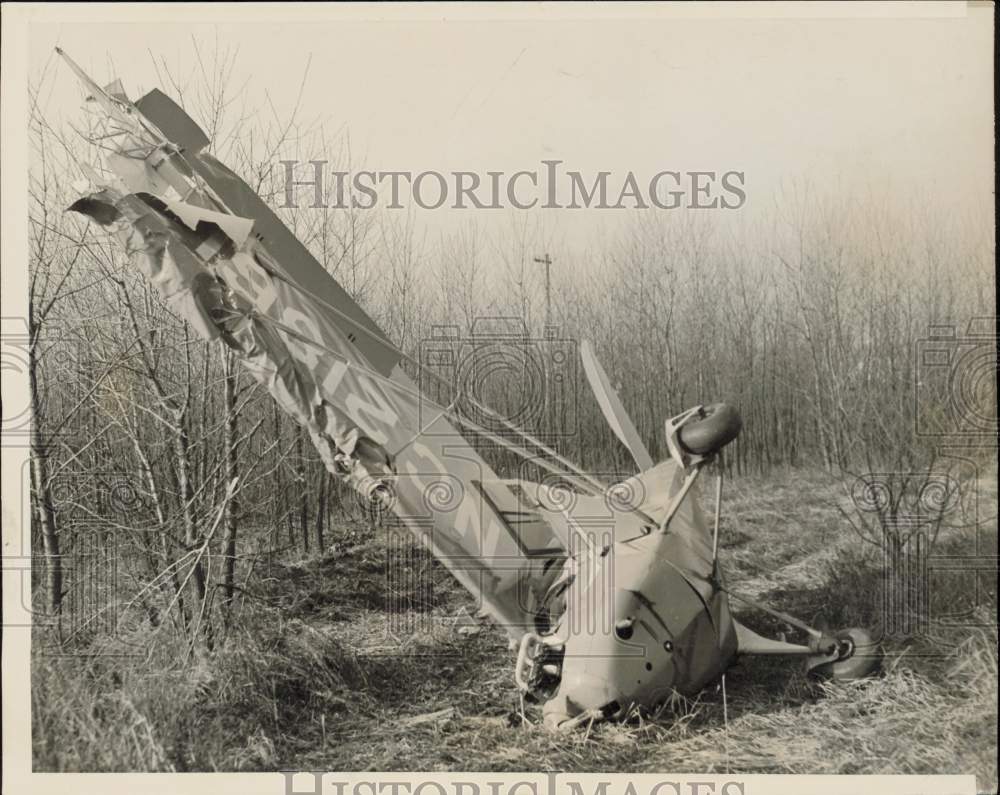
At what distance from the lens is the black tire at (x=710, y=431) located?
4.20 m

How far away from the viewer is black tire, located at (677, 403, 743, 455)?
4203 millimetres

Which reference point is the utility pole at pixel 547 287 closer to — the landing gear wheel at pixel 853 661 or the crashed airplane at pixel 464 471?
the crashed airplane at pixel 464 471

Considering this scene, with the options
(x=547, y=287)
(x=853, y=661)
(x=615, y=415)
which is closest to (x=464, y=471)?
(x=615, y=415)

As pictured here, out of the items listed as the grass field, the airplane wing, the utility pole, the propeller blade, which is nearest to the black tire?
the propeller blade

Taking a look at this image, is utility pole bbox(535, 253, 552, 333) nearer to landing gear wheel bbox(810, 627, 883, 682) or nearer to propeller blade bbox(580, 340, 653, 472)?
propeller blade bbox(580, 340, 653, 472)

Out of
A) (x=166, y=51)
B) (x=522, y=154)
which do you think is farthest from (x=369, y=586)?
(x=166, y=51)

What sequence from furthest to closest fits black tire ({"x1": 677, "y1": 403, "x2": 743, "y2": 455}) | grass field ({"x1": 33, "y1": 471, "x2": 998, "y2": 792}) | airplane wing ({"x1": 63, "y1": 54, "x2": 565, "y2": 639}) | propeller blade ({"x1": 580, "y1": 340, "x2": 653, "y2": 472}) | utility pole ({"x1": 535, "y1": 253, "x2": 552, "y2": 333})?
1. utility pole ({"x1": 535, "y1": 253, "x2": 552, "y2": 333})
2. propeller blade ({"x1": 580, "y1": 340, "x2": 653, "y2": 472})
3. grass field ({"x1": 33, "y1": 471, "x2": 998, "y2": 792})
4. airplane wing ({"x1": 63, "y1": 54, "x2": 565, "y2": 639})
5. black tire ({"x1": 677, "y1": 403, "x2": 743, "y2": 455})

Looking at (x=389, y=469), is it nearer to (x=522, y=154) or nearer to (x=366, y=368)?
(x=366, y=368)

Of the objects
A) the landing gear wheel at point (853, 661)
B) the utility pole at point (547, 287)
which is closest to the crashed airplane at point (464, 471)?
the landing gear wheel at point (853, 661)

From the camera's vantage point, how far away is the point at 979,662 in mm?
4758

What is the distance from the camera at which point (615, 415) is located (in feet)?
15.4

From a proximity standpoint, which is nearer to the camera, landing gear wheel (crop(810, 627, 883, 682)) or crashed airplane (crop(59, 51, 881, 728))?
crashed airplane (crop(59, 51, 881, 728))

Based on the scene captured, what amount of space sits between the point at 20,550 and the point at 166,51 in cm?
247

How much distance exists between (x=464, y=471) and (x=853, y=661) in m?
1.96
